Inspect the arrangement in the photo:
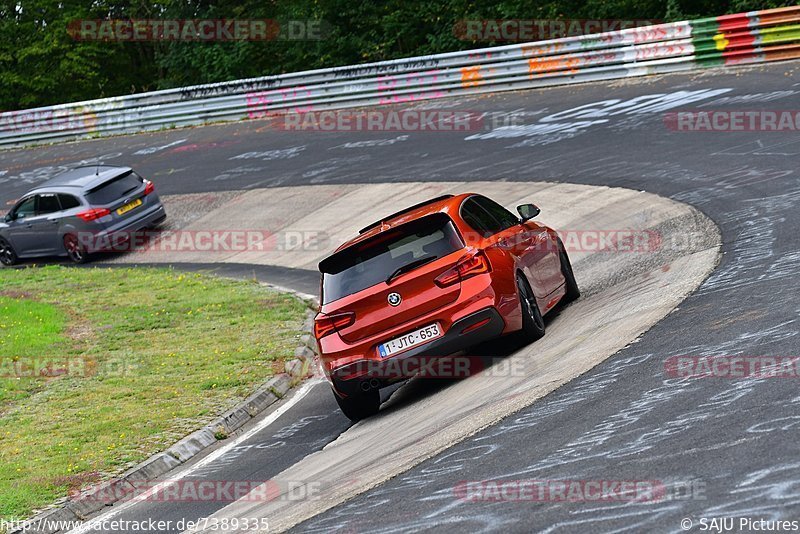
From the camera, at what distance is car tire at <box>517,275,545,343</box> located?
10.6 meters

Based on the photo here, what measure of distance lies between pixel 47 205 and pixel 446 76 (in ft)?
36.1

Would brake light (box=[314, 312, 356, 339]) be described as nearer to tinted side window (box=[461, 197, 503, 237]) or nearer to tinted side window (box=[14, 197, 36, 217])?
tinted side window (box=[461, 197, 503, 237])

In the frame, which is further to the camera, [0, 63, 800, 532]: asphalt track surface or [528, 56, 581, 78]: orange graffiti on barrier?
[528, 56, 581, 78]: orange graffiti on barrier

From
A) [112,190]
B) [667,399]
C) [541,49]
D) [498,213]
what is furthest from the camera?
[541,49]

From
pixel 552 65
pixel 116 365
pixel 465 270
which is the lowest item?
pixel 116 365

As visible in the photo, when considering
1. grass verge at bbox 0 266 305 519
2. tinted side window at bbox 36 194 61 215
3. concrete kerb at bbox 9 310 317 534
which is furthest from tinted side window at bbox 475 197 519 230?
tinted side window at bbox 36 194 61 215

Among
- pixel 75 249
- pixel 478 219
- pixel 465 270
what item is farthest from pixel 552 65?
pixel 465 270

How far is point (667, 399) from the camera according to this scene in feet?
25.1

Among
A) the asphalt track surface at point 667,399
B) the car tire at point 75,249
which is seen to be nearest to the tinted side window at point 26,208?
the car tire at point 75,249

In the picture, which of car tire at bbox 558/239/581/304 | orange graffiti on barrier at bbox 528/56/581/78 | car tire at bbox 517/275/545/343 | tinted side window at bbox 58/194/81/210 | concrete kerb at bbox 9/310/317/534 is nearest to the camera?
concrete kerb at bbox 9/310/317/534

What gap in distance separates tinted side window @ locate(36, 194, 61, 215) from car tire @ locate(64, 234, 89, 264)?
2.41 ft

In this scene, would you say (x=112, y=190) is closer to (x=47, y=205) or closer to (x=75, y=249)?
(x=75, y=249)

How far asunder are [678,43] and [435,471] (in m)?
20.5

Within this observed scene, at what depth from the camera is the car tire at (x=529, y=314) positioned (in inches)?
418
